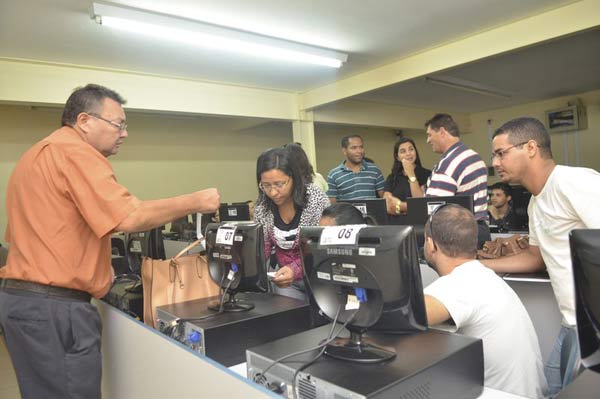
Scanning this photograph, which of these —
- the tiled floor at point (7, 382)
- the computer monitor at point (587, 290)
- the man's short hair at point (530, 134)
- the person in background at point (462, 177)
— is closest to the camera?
the computer monitor at point (587, 290)

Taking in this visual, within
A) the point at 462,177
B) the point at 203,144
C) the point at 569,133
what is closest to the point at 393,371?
the point at 462,177

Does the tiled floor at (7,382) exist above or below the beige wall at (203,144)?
below

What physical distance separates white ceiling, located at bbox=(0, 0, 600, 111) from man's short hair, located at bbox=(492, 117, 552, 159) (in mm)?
2142

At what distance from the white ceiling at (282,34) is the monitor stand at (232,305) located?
242 cm

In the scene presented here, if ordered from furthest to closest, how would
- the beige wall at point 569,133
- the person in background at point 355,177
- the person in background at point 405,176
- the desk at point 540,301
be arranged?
1. the beige wall at point 569,133
2. the person in background at point 355,177
3. the person in background at point 405,176
4. the desk at point 540,301

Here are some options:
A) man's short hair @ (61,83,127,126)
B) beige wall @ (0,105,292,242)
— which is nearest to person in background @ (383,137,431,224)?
man's short hair @ (61,83,127,126)

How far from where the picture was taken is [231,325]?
4.23 feet

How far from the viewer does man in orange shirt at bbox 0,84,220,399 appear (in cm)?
135

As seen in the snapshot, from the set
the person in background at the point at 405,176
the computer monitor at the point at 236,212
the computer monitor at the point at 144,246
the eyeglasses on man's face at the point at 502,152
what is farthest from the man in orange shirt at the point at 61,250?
the person in background at the point at 405,176

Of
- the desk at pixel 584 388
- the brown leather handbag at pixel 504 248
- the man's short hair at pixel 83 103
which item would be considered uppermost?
the man's short hair at pixel 83 103

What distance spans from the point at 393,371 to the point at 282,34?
3.49 m

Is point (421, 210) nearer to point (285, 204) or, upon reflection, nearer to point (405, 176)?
point (285, 204)

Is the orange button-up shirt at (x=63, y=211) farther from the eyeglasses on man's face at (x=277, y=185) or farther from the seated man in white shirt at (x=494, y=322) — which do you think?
the seated man in white shirt at (x=494, y=322)

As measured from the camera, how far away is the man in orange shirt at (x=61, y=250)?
135cm
